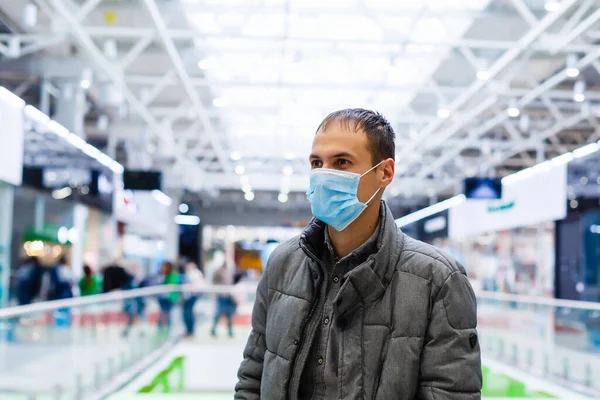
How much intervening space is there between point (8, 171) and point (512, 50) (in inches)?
266

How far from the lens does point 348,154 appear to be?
1737mm

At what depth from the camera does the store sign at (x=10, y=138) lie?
→ 24.9 feet

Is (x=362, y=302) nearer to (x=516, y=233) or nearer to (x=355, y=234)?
(x=355, y=234)

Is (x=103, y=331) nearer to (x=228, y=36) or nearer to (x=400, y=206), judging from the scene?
(x=228, y=36)

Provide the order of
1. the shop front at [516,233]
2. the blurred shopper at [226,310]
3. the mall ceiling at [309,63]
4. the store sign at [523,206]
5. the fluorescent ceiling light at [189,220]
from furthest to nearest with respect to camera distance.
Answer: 1. the fluorescent ceiling light at [189,220]
2. the shop front at [516,233]
3. the store sign at [523,206]
4. the blurred shopper at [226,310]
5. the mall ceiling at [309,63]

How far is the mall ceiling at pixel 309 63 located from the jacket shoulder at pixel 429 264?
24.0 ft

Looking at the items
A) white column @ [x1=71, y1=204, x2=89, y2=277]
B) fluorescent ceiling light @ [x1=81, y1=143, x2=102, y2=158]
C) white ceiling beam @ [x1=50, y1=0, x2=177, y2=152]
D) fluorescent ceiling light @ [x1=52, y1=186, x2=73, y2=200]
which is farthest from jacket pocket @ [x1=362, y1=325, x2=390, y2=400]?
white column @ [x1=71, y1=204, x2=89, y2=277]

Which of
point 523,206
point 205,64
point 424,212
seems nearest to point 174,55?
point 205,64

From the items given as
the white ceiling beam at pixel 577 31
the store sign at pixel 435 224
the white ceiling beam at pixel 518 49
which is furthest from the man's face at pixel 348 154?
the store sign at pixel 435 224

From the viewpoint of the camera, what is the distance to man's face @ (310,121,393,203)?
1726 mm

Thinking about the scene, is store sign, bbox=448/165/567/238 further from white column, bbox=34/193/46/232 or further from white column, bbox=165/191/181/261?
white column, bbox=165/191/181/261

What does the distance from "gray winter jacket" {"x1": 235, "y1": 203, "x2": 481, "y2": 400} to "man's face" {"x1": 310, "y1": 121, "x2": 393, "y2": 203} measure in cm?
11

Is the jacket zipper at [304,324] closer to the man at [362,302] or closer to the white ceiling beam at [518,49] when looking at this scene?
the man at [362,302]

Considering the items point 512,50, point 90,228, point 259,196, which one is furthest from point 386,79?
point 259,196
